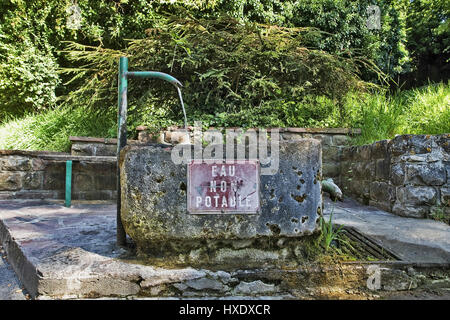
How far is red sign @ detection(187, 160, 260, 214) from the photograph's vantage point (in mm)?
1635

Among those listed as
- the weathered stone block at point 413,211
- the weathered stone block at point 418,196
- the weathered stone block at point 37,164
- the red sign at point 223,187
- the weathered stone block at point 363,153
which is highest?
the weathered stone block at point 363,153

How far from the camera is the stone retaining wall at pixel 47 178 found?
3.97m

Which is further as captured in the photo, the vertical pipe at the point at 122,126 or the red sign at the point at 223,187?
the vertical pipe at the point at 122,126

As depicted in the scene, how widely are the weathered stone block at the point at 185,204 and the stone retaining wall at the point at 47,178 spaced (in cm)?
252

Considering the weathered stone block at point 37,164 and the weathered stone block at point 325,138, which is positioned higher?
the weathered stone block at point 325,138

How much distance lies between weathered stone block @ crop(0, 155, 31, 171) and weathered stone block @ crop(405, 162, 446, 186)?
175 inches

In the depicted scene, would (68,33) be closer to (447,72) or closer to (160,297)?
(160,297)

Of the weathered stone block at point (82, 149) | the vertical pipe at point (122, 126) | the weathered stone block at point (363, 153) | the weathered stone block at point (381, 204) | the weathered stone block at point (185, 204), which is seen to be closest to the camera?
the weathered stone block at point (185, 204)

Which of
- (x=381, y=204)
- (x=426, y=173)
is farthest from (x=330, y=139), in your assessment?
(x=426, y=173)

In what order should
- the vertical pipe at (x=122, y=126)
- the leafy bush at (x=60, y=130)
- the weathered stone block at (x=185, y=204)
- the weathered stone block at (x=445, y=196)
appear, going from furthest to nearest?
the leafy bush at (x=60, y=130)
the weathered stone block at (x=445, y=196)
the vertical pipe at (x=122, y=126)
the weathered stone block at (x=185, y=204)

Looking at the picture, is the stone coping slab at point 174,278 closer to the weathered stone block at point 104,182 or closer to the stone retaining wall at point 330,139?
the weathered stone block at point 104,182

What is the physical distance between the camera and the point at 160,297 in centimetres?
149

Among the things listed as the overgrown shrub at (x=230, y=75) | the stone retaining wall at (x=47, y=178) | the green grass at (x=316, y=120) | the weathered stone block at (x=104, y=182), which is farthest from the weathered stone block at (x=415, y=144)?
the weathered stone block at (x=104, y=182)
